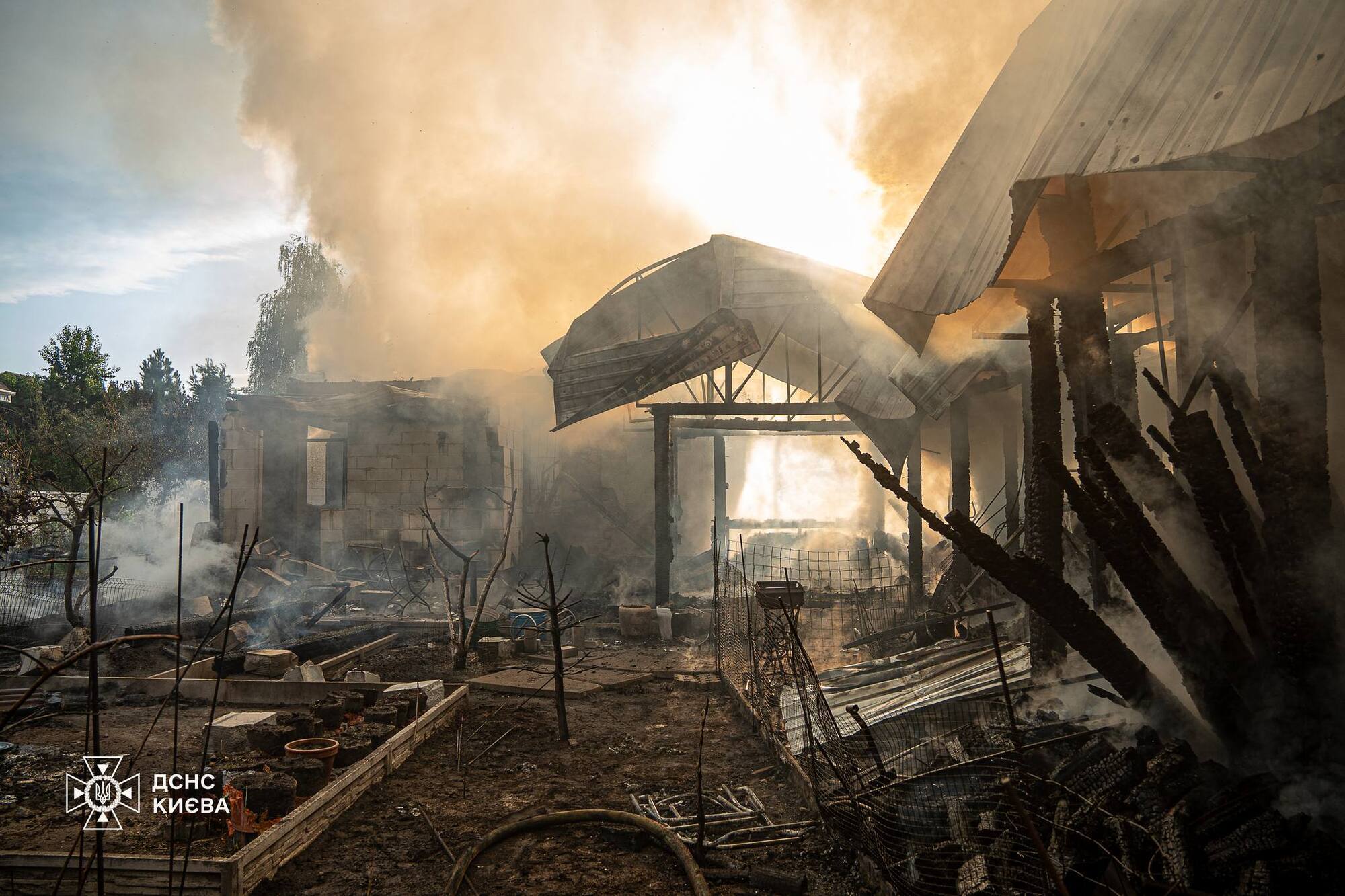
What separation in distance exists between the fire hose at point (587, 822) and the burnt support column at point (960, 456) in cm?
794

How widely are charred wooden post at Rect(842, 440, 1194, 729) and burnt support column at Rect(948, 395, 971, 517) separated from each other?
26.2 ft

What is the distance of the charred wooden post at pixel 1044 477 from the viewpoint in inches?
227

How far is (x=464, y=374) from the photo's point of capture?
20.2 meters

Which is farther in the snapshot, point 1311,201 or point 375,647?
point 375,647

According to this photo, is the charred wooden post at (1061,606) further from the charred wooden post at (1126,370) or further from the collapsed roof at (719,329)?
the collapsed roof at (719,329)

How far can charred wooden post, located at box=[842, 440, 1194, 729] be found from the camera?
3.65 meters

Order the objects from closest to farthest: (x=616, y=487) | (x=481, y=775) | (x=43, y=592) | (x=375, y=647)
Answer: (x=481, y=775) < (x=375, y=647) < (x=43, y=592) < (x=616, y=487)

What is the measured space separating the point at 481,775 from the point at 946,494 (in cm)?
1267

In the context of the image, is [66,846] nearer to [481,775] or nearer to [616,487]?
[481,775]

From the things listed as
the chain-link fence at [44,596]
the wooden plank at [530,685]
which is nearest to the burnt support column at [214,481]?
the chain-link fence at [44,596]

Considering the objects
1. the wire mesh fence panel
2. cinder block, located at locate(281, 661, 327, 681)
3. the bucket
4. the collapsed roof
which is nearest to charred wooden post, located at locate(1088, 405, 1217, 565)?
the wire mesh fence panel

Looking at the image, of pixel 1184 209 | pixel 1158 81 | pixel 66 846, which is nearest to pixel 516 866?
pixel 66 846

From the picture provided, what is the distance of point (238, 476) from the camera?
787 inches
